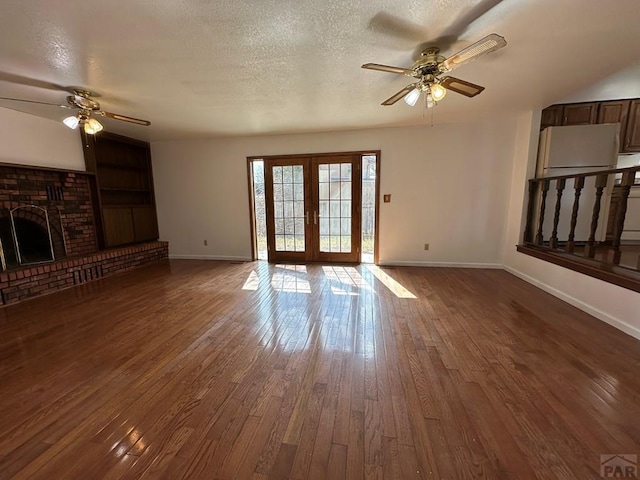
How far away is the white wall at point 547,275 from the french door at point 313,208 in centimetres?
251

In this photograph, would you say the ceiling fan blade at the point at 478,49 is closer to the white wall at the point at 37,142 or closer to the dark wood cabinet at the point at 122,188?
the white wall at the point at 37,142

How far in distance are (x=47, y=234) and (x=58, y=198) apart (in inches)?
22.4

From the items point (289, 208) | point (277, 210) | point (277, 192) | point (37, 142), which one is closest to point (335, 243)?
point (289, 208)

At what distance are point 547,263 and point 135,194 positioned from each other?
23.4 feet

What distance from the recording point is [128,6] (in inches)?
64.8

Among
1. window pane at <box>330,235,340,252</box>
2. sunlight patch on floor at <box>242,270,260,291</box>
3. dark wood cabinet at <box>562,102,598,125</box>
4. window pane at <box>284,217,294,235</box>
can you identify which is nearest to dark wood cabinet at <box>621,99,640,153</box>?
dark wood cabinet at <box>562,102,598,125</box>

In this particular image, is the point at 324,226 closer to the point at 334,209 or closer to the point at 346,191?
the point at 334,209

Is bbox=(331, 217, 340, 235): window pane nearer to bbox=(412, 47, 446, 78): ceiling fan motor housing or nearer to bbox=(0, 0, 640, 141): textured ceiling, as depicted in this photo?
bbox=(0, 0, 640, 141): textured ceiling

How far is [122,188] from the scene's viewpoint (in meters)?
5.01

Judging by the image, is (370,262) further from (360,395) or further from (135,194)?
(135,194)

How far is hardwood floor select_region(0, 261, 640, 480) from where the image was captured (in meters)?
1.26

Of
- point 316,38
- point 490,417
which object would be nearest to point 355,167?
point 316,38

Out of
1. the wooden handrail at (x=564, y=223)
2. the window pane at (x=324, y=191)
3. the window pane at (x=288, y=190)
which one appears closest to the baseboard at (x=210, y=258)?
the window pane at (x=288, y=190)

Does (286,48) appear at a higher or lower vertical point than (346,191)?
higher
